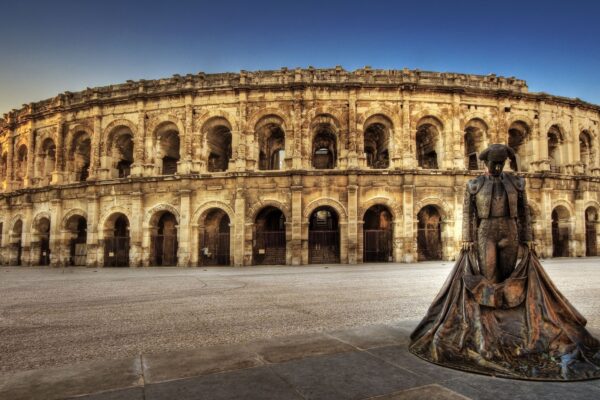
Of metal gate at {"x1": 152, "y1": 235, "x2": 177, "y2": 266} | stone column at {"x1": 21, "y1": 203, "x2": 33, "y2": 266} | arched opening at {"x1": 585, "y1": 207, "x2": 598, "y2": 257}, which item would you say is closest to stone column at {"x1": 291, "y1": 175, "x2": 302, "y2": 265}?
metal gate at {"x1": 152, "y1": 235, "x2": 177, "y2": 266}

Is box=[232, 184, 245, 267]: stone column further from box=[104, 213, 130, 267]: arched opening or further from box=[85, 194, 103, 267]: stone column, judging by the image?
box=[85, 194, 103, 267]: stone column

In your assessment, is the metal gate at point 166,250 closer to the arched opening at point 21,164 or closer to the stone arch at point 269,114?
the stone arch at point 269,114

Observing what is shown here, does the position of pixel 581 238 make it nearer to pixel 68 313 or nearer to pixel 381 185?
pixel 381 185

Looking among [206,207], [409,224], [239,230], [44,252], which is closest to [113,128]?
[206,207]

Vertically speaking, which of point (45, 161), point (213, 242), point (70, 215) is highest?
point (45, 161)

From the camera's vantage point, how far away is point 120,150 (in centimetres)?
2080

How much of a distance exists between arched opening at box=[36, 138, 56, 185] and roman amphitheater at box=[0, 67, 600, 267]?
0.69ft

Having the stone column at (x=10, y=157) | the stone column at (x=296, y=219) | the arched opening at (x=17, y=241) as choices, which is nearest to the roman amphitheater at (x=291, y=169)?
the stone column at (x=296, y=219)

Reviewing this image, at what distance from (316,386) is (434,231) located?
19.3 m

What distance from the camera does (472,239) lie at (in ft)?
12.8

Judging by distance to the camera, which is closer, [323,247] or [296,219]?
[296,219]

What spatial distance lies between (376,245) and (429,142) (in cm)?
718

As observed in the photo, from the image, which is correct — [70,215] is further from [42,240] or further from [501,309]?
[501,309]

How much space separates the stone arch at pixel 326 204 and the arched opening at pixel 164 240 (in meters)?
7.58
